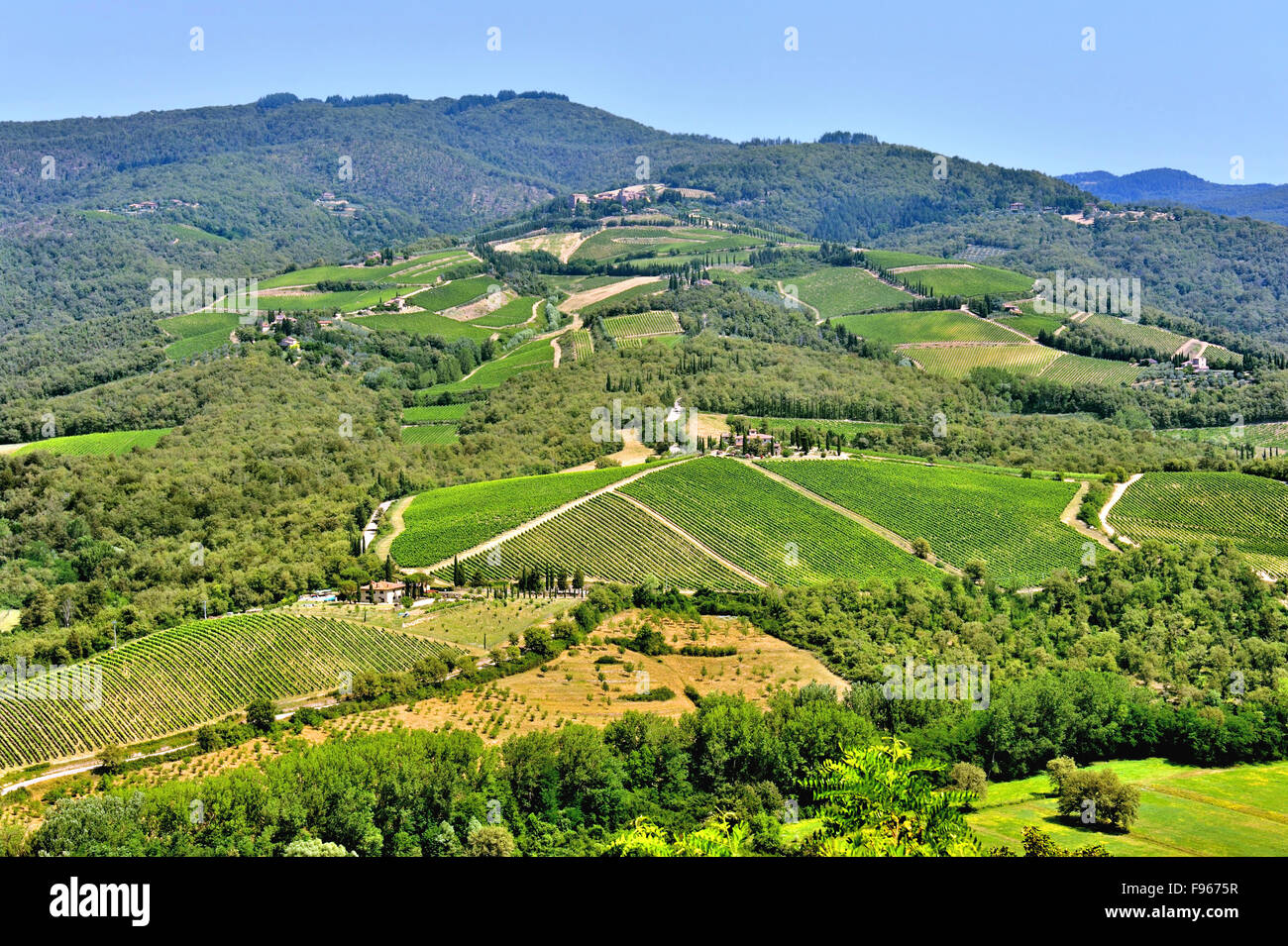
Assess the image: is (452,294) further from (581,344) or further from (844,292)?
(844,292)

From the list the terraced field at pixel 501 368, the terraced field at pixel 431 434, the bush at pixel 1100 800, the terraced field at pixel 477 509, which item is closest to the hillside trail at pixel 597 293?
the terraced field at pixel 501 368

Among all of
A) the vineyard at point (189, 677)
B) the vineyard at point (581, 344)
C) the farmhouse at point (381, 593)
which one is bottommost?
the vineyard at point (189, 677)

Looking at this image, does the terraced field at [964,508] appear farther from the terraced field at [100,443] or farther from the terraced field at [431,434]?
the terraced field at [100,443]

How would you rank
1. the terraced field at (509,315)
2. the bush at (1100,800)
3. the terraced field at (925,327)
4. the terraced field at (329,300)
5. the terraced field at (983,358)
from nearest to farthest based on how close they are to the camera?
1. the bush at (1100,800)
2. the terraced field at (983,358)
3. the terraced field at (925,327)
4. the terraced field at (329,300)
5. the terraced field at (509,315)

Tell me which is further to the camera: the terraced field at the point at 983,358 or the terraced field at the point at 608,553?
the terraced field at the point at 983,358

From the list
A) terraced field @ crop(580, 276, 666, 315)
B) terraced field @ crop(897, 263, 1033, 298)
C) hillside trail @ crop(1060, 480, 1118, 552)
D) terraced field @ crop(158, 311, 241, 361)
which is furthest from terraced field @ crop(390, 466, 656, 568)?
terraced field @ crop(897, 263, 1033, 298)

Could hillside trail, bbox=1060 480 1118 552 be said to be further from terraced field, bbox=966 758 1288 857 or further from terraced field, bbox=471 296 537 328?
terraced field, bbox=471 296 537 328
